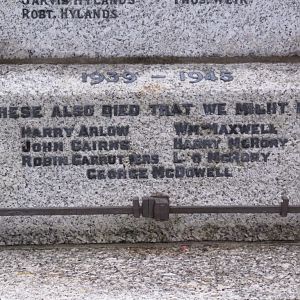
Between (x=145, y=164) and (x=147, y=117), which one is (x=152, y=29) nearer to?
(x=147, y=117)

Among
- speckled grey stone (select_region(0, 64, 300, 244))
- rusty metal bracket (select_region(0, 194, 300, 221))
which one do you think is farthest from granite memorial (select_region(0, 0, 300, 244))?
rusty metal bracket (select_region(0, 194, 300, 221))

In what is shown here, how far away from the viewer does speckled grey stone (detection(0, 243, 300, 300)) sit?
2.50 m

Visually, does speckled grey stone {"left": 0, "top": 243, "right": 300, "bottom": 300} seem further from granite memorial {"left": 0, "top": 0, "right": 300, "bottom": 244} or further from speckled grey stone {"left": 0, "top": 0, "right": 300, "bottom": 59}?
speckled grey stone {"left": 0, "top": 0, "right": 300, "bottom": 59}

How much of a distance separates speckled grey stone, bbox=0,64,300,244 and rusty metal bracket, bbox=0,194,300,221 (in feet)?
0.37

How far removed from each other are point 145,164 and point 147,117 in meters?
0.18

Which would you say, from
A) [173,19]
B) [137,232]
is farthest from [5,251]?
[173,19]

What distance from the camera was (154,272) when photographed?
266 centimetres

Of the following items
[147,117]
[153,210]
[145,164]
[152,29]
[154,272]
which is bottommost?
[154,272]

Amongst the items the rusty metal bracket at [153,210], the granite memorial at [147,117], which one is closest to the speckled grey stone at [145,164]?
the granite memorial at [147,117]

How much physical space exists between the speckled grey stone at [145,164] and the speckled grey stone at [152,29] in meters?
0.07

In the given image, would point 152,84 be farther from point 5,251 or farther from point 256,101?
point 5,251

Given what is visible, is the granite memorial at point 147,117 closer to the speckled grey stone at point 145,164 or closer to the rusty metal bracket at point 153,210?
the speckled grey stone at point 145,164

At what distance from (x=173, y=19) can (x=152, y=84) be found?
272 millimetres

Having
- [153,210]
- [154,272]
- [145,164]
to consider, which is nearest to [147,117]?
[145,164]
